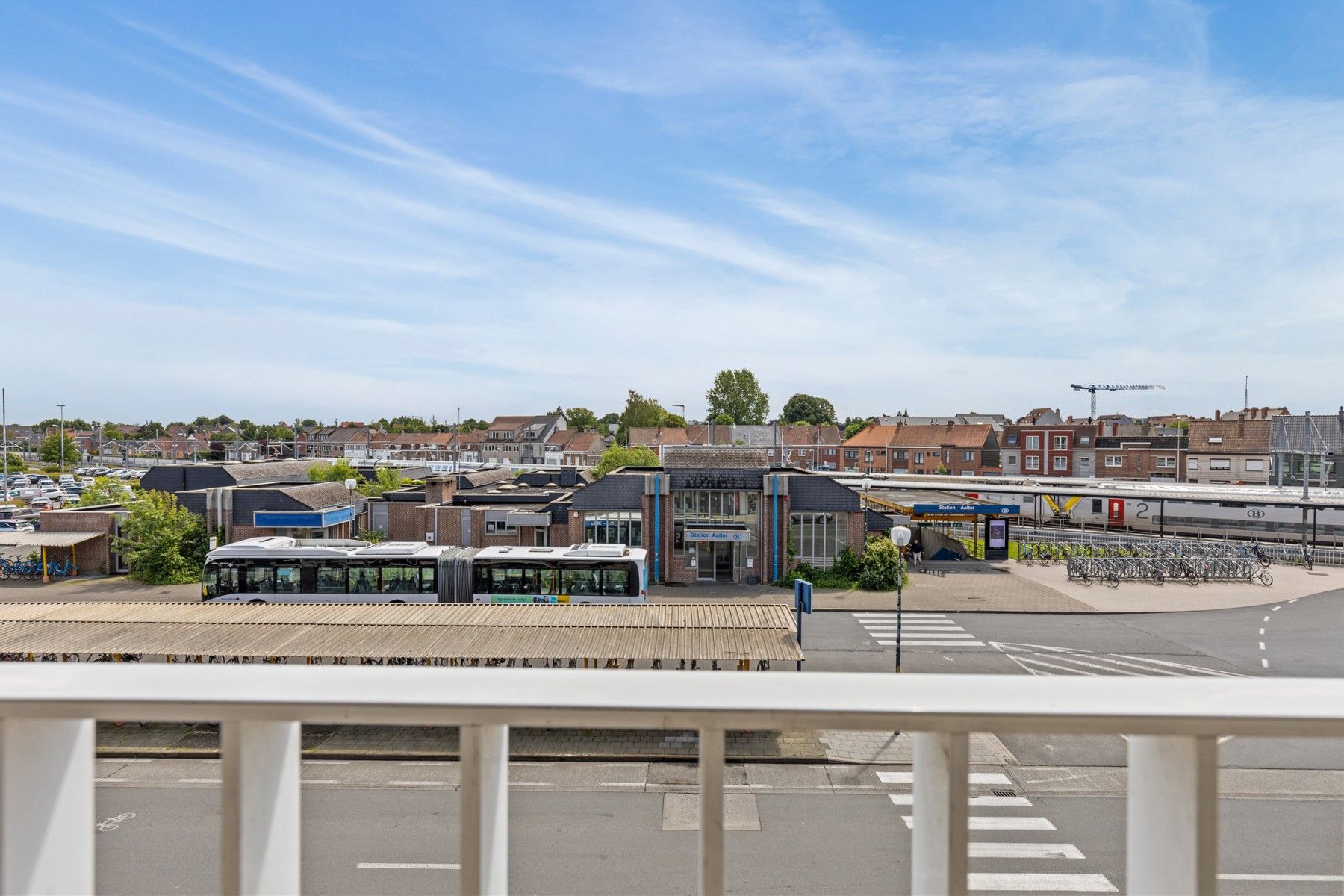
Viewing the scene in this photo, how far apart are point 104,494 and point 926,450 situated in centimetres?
6091

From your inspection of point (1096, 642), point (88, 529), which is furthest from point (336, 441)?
point (1096, 642)

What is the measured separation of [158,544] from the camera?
27547mm

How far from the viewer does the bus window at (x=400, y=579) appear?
1959 centimetres

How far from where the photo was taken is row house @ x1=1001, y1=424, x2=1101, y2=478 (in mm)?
63094

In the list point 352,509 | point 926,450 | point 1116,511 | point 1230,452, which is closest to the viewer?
point 352,509

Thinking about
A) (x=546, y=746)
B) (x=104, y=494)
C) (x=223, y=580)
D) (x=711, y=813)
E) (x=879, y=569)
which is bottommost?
(x=546, y=746)

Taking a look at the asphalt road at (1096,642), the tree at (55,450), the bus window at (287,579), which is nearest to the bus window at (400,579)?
the bus window at (287,579)

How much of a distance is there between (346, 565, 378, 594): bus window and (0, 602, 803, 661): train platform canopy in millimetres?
4077

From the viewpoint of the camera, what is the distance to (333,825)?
931 cm

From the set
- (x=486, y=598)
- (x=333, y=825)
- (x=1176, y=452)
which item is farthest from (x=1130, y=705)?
(x=1176, y=452)

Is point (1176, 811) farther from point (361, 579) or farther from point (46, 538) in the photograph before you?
point (46, 538)

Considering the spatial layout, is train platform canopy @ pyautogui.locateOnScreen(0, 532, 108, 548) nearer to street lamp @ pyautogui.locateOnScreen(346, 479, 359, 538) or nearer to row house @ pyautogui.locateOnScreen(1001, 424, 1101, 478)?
street lamp @ pyautogui.locateOnScreen(346, 479, 359, 538)

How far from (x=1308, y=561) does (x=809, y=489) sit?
21449mm

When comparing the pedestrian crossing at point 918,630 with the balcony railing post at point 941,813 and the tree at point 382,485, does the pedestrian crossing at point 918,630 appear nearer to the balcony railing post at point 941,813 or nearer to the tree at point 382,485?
the balcony railing post at point 941,813
